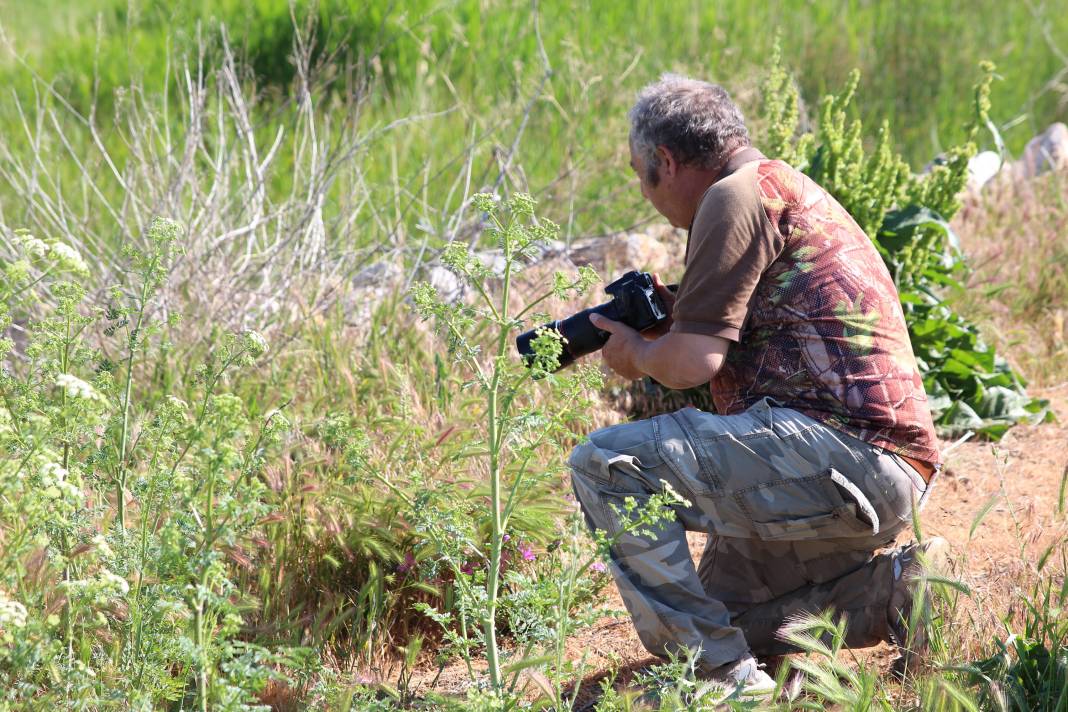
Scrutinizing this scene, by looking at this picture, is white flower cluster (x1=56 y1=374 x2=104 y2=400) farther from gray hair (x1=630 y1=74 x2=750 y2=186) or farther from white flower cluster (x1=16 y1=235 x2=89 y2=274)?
gray hair (x1=630 y1=74 x2=750 y2=186)

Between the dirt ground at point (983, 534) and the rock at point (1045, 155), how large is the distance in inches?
82.4

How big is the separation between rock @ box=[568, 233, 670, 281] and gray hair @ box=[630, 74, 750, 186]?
6.36 feet

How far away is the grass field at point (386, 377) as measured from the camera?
2244mm

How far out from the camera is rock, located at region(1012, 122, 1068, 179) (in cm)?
642

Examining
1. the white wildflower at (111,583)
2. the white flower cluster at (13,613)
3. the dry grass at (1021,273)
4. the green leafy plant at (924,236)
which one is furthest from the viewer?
the dry grass at (1021,273)

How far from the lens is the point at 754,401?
9.55 feet

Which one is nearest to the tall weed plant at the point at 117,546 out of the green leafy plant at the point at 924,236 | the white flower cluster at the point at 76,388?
the white flower cluster at the point at 76,388

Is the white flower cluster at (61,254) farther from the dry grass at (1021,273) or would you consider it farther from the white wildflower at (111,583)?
the dry grass at (1021,273)

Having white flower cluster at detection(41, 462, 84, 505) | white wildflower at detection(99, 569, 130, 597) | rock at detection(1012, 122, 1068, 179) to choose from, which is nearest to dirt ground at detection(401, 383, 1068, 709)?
white wildflower at detection(99, 569, 130, 597)

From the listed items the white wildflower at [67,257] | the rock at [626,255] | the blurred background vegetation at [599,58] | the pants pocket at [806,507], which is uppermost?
the white wildflower at [67,257]

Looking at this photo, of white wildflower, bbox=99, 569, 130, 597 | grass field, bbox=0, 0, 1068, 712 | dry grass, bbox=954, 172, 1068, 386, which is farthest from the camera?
dry grass, bbox=954, 172, 1068, 386

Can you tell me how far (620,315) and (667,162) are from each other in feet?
1.32

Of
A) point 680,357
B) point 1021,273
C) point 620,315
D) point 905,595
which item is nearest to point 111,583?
point 680,357

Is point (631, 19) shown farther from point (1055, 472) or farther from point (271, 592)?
point (271, 592)
